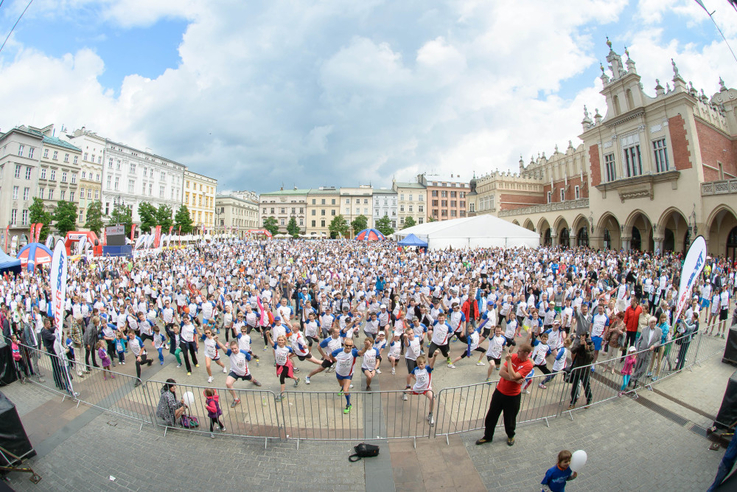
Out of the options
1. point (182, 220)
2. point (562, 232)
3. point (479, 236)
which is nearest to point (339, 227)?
point (182, 220)

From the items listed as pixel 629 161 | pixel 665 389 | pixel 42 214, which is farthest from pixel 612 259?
pixel 42 214

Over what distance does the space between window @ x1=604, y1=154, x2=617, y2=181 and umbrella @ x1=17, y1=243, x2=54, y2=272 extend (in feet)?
137

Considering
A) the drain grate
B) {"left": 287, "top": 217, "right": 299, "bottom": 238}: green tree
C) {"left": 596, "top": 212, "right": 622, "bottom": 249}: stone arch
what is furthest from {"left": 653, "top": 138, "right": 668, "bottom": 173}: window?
{"left": 287, "top": 217, "right": 299, "bottom": 238}: green tree

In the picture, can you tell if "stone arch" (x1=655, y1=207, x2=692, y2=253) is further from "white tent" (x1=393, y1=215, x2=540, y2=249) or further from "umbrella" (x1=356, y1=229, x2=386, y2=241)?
"umbrella" (x1=356, y1=229, x2=386, y2=241)

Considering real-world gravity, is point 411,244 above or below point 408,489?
above

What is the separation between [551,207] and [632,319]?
1265 inches

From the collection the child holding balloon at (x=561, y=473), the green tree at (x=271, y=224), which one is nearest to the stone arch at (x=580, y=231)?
the child holding balloon at (x=561, y=473)

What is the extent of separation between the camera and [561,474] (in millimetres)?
3398

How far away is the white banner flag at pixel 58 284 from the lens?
6.82 metres

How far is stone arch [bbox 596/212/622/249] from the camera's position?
29.4 m

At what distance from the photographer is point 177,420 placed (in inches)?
217

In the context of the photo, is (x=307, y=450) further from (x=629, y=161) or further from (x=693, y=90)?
(x=693, y=90)

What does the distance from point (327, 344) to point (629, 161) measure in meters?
30.9

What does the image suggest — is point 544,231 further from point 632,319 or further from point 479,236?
point 632,319
